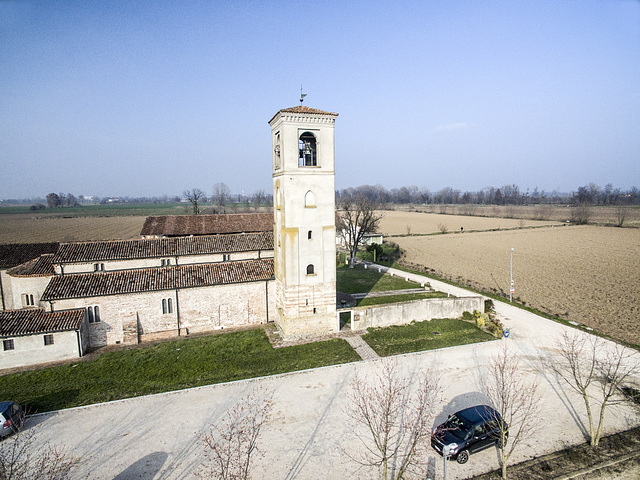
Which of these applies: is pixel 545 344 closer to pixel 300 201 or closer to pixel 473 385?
pixel 473 385

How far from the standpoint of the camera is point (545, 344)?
949 inches

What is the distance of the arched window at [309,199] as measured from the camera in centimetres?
2398

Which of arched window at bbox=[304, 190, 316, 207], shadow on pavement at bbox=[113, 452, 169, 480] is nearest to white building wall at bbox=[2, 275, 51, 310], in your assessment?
shadow on pavement at bbox=[113, 452, 169, 480]

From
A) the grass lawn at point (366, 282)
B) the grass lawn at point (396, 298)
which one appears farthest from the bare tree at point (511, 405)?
the grass lawn at point (366, 282)

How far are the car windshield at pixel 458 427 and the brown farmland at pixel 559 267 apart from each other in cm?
1776

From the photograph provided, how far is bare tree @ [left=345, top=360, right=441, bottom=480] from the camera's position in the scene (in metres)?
12.3

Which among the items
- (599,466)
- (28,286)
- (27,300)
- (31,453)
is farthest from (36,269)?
(599,466)

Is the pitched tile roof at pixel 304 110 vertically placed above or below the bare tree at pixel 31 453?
above

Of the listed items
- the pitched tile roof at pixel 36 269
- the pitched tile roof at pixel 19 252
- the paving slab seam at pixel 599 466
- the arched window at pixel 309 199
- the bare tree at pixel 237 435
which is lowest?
the paving slab seam at pixel 599 466

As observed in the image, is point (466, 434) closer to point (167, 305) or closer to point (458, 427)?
point (458, 427)

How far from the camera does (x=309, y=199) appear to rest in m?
24.1

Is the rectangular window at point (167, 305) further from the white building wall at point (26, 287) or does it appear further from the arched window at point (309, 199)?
the arched window at point (309, 199)

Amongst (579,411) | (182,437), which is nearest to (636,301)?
(579,411)

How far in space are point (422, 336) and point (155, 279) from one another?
18532 millimetres
